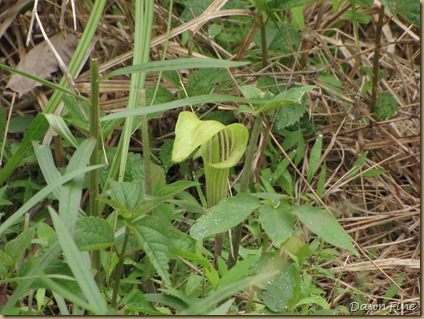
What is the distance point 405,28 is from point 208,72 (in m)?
0.80

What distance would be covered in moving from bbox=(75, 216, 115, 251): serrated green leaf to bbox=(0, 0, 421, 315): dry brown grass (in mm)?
720

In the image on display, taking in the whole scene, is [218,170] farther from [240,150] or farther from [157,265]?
[157,265]

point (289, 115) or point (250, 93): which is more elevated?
point (250, 93)

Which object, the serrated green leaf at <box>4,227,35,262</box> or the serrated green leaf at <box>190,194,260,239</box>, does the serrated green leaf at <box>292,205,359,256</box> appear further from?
the serrated green leaf at <box>4,227,35,262</box>

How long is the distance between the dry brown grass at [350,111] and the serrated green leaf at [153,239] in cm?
68

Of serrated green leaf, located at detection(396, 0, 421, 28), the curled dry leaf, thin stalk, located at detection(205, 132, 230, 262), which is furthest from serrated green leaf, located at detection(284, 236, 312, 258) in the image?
the curled dry leaf

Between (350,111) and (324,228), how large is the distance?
0.89m

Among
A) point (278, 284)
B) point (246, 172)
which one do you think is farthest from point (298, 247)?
point (246, 172)

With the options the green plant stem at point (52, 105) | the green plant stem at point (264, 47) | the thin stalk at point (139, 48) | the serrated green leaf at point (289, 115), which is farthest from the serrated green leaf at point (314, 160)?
the green plant stem at point (52, 105)

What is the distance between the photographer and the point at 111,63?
1.98 metres

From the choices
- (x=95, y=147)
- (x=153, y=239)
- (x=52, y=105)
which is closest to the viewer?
(x=153, y=239)

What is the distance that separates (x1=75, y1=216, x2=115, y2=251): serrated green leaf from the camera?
1.10 meters

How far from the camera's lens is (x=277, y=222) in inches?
48.5

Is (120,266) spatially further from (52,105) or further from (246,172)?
(52,105)
